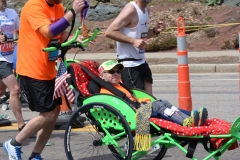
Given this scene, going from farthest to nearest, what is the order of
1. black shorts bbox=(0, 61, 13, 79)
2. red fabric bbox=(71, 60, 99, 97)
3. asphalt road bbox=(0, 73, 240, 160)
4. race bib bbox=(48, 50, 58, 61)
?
black shorts bbox=(0, 61, 13, 79), asphalt road bbox=(0, 73, 240, 160), red fabric bbox=(71, 60, 99, 97), race bib bbox=(48, 50, 58, 61)

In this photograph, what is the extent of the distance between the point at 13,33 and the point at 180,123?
12.4 ft

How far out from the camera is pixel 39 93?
5.91m

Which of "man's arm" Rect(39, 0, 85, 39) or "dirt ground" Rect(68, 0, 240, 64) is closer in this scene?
"man's arm" Rect(39, 0, 85, 39)

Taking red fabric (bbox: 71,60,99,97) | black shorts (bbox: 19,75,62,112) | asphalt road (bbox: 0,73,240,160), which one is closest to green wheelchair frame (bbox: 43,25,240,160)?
red fabric (bbox: 71,60,99,97)

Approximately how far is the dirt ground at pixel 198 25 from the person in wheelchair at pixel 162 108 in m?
10.3

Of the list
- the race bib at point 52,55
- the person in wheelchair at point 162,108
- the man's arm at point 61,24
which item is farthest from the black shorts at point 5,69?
the man's arm at point 61,24

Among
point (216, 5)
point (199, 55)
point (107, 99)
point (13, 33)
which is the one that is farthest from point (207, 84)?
point (216, 5)

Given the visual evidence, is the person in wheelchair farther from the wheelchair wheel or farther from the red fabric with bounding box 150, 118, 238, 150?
the wheelchair wheel

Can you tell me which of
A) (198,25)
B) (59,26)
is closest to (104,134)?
(59,26)

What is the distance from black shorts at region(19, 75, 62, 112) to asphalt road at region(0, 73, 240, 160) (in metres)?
0.82

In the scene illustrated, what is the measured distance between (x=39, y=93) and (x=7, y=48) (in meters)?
2.70

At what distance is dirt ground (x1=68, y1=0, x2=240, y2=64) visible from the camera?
18078mm

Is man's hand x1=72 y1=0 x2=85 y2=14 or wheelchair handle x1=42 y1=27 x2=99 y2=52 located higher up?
man's hand x1=72 y1=0 x2=85 y2=14

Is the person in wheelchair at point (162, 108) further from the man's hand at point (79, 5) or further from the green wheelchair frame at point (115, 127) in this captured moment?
the man's hand at point (79, 5)
